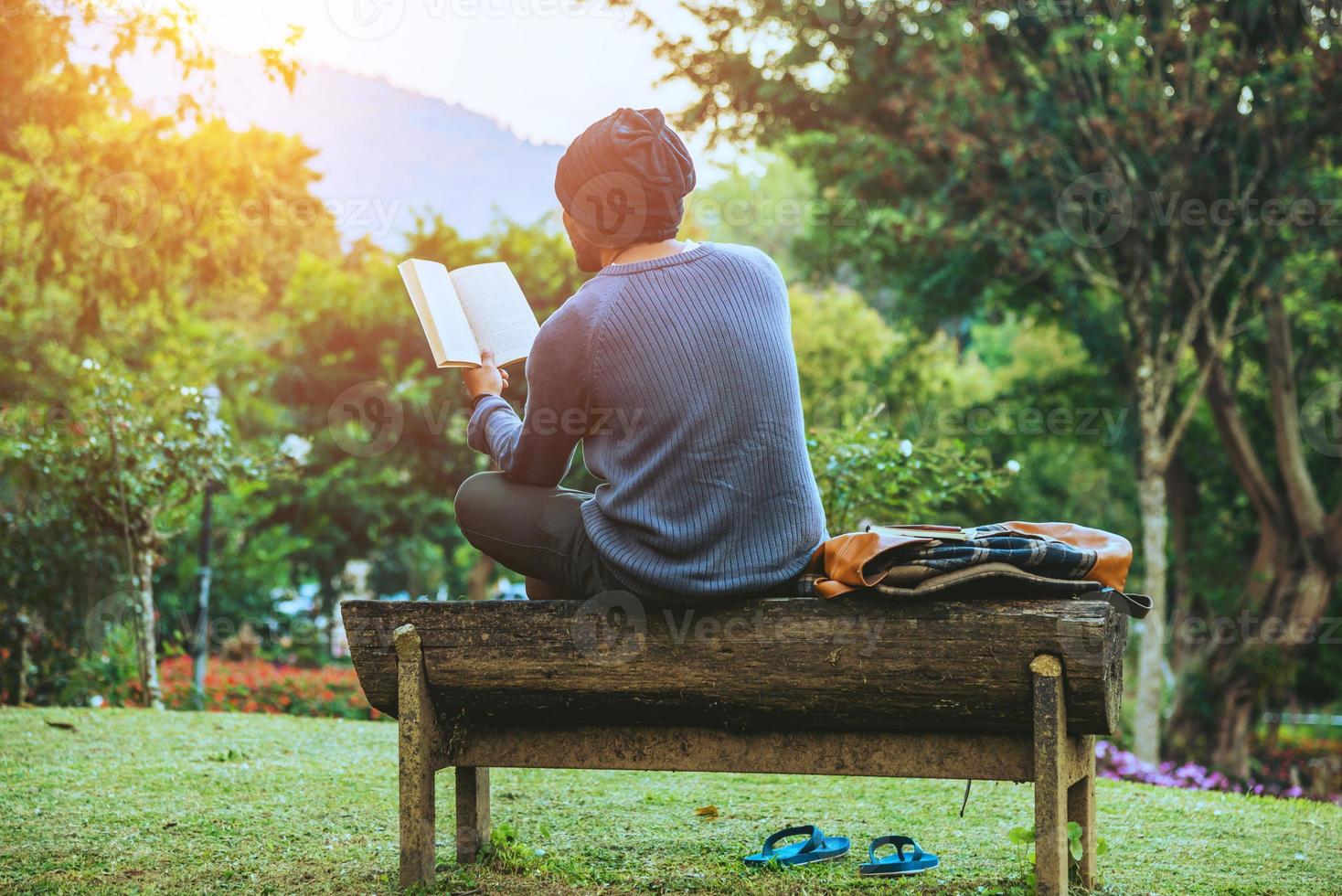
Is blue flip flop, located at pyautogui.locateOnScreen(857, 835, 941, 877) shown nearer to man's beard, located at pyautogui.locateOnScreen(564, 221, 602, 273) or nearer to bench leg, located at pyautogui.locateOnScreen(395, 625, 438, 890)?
bench leg, located at pyautogui.locateOnScreen(395, 625, 438, 890)

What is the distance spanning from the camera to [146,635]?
818cm

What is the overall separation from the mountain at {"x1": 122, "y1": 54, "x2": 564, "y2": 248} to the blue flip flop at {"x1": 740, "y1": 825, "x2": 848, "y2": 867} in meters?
1.91

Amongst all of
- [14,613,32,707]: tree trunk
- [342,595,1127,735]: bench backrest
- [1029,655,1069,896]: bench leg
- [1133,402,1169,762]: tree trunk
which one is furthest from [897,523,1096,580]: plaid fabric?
[1133,402,1169,762]: tree trunk

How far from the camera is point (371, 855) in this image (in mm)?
3451

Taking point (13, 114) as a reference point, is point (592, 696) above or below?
below

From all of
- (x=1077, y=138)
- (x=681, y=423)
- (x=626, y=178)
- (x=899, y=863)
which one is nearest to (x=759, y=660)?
(x=681, y=423)

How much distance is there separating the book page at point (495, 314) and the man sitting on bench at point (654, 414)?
0.36 metres

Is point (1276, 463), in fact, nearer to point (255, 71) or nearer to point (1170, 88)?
point (1170, 88)

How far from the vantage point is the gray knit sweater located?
2.74m

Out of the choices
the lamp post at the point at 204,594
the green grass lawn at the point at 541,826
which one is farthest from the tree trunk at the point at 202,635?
the green grass lawn at the point at 541,826

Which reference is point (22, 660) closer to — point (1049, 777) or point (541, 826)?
point (541, 826)

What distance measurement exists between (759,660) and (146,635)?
6.61 meters

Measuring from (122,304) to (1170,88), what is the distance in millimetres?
9261

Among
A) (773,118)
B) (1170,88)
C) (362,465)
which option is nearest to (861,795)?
(1170,88)
